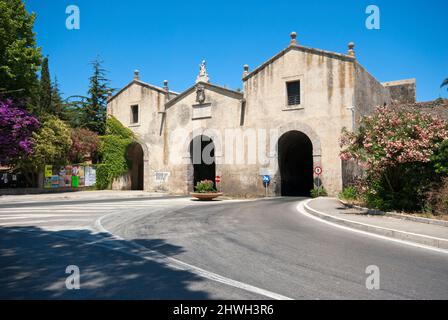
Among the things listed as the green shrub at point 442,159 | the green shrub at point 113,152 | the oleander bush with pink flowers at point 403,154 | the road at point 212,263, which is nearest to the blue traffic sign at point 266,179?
the oleander bush with pink flowers at point 403,154

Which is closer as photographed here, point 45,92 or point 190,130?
point 190,130

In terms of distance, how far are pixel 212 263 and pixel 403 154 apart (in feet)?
24.5

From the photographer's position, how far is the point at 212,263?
536 cm

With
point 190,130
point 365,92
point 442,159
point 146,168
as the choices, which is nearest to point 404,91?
point 365,92

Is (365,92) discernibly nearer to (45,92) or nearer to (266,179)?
(266,179)

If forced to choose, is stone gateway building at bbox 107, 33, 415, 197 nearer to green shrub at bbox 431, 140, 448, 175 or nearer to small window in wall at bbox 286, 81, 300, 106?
small window in wall at bbox 286, 81, 300, 106

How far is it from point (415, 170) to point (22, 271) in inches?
415

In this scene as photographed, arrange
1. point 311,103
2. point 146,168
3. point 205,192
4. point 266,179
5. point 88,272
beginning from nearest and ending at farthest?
1. point 88,272
2. point 205,192
3. point 311,103
4. point 266,179
5. point 146,168

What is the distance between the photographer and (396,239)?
7449 mm

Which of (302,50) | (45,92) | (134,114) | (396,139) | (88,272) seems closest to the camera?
(88,272)

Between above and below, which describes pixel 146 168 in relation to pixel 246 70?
below

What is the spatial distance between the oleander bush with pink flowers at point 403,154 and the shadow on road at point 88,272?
7475 mm

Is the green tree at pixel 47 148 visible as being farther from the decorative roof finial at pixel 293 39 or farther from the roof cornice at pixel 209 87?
the decorative roof finial at pixel 293 39

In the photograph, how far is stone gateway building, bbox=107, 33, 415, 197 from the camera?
20.6 metres
